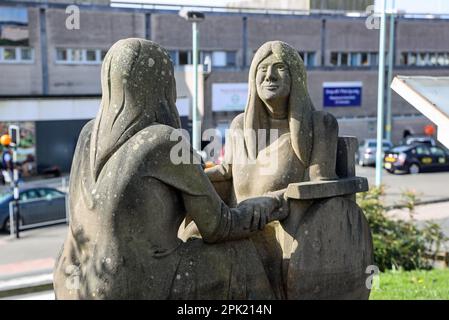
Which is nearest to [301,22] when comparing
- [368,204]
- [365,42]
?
[365,42]

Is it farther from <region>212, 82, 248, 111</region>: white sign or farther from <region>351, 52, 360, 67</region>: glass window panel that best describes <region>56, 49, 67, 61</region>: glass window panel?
<region>351, 52, 360, 67</region>: glass window panel

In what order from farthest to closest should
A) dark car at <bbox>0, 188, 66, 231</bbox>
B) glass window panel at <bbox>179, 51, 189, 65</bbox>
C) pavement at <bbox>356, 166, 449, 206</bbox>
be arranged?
glass window panel at <bbox>179, 51, 189, 65</bbox> → pavement at <bbox>356, 166, 449, 206</bbox> → dark car at <bbox>0, 188, 66, 231</bbox>

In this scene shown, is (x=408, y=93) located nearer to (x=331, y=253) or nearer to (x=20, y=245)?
(x=331, y=253)

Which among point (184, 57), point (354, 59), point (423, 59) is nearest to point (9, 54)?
point (184, 57)

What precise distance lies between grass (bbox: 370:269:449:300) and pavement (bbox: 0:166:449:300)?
73.1 inches

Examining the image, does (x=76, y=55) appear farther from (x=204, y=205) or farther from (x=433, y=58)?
(x=204, y=205)

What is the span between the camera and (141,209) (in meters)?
4.04

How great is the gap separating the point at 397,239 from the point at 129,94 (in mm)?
7814

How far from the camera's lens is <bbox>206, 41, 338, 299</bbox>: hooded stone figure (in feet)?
15.8

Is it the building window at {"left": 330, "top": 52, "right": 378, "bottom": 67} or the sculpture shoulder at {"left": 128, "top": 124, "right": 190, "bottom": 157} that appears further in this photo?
the building window at {"left": 330, "top": 52, "right": 378, "bottom": 67}

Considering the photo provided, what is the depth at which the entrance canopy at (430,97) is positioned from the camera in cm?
654

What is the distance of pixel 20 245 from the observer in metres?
14.5

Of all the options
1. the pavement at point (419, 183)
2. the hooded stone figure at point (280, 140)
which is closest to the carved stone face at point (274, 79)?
the hooded stone figure at point (280, 140)

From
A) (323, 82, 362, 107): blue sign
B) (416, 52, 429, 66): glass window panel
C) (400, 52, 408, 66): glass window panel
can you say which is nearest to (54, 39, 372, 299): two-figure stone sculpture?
(323, 82, 362, 107): blue sign
